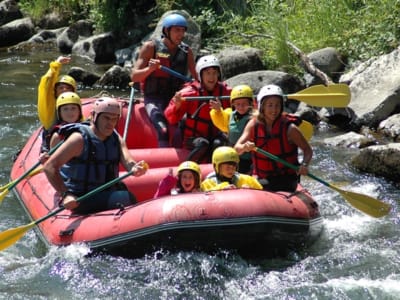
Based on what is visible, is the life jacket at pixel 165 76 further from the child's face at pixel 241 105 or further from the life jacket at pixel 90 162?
the life jacket at pixel 90 162

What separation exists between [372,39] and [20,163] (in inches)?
206

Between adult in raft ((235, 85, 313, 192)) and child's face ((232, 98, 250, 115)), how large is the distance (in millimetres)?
520

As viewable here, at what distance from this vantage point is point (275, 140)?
565 centimetres

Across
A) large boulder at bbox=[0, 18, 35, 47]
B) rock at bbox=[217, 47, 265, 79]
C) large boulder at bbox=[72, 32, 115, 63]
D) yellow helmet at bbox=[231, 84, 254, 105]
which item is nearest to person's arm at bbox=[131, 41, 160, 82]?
yellow helmet at bbox=[231, 84, 254, 105]

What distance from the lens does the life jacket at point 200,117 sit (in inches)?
258

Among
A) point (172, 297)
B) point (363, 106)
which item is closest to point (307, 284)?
point (172, 297)

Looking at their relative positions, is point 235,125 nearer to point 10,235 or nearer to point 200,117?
point 200,117

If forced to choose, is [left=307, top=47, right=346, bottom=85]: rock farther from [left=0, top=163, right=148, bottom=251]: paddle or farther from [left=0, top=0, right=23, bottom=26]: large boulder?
[left=0, top=0, right=23, bottom=26]: large boulder

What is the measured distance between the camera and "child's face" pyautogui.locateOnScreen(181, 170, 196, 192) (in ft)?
17.8

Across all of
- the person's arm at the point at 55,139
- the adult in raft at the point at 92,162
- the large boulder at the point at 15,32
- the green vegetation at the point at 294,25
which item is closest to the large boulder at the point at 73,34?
the large boulder at the point at 15,32

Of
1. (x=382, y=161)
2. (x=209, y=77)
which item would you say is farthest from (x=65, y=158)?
(x=382, y=161)

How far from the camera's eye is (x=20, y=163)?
6875 millimetres

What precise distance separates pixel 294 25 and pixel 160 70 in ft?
15.3

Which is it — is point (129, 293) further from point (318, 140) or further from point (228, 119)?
point (318, 140)
